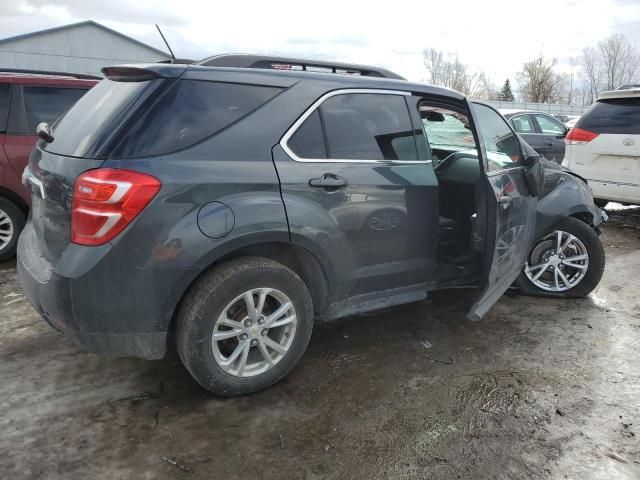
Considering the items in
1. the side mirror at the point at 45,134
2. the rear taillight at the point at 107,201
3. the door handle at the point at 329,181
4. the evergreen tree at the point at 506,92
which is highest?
the side mirror at the point at 45,134

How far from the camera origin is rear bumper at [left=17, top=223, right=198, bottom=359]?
2447mm

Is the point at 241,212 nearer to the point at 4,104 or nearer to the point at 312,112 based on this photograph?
the point at 312,112

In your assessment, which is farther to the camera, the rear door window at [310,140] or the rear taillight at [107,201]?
the rear door window at [310,140]

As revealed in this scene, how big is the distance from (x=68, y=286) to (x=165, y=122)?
0.92 m

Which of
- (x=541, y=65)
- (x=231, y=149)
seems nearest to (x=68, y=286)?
(x=231, y=149)

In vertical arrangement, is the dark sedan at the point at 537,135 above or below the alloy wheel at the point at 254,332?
below

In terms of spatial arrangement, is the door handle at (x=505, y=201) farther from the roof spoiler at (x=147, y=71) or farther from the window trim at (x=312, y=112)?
the roof spoiler at (x=147, y=71)

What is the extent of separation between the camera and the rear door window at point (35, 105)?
5.16m

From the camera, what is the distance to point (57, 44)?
3030cm

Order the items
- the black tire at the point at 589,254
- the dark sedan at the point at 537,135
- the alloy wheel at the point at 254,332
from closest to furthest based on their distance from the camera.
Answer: the alloy wheel at the point at 254,332
the black tire at the point at 589,254
the dark sedan at the point at 537,135

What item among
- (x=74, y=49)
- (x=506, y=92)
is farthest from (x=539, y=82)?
(x=74, y=49)

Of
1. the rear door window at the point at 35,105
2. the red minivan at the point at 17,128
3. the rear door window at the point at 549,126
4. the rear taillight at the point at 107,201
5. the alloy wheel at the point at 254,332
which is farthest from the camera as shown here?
the rear door window at the point at 549,126

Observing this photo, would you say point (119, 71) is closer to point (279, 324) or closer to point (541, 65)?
point (279, 324)

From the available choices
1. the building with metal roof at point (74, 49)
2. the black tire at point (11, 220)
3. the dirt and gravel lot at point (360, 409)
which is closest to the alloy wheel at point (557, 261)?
the dirt and gravel lot at point (360, 409)
